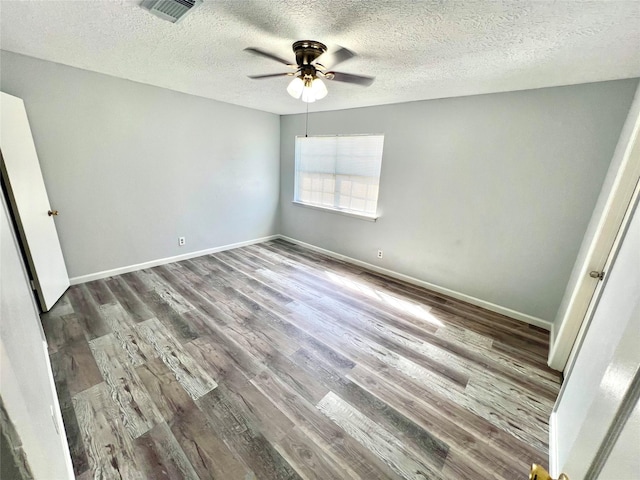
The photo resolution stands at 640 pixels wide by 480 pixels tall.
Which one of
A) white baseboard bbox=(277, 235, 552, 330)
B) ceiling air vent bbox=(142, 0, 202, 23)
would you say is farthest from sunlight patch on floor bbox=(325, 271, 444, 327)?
ceiling air vent bbox=(142, 0, 202, 23)

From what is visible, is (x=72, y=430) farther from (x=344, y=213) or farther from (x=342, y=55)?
(x=344, y=213)

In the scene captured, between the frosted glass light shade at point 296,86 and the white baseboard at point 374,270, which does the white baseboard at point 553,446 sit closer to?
the white baseboard at point 374,270

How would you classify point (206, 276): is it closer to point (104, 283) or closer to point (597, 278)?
point (104, 283)

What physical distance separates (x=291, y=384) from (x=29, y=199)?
9.31 ft

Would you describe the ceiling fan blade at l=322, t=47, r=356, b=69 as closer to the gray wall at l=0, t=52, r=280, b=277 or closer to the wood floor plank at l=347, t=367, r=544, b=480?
the wood floor plank at l=347, t=367, r=544, b=480

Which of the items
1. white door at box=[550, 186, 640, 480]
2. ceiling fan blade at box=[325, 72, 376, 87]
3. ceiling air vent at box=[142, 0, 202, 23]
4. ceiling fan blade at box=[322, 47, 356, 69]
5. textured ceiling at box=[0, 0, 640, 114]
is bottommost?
white door at box=[550, 186, 640, 480]

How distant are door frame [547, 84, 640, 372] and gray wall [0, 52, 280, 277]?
13.8ft

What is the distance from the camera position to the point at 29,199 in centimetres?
229

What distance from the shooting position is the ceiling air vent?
4.40ft

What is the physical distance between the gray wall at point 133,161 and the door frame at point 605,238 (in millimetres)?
4192

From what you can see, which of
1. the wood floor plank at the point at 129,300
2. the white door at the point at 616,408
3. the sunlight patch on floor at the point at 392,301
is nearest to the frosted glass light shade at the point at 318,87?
the white door at the point at 616,408

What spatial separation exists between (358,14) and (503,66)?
130cm

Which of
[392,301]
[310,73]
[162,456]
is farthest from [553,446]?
[310,73]

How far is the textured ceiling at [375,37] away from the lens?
1.34m
